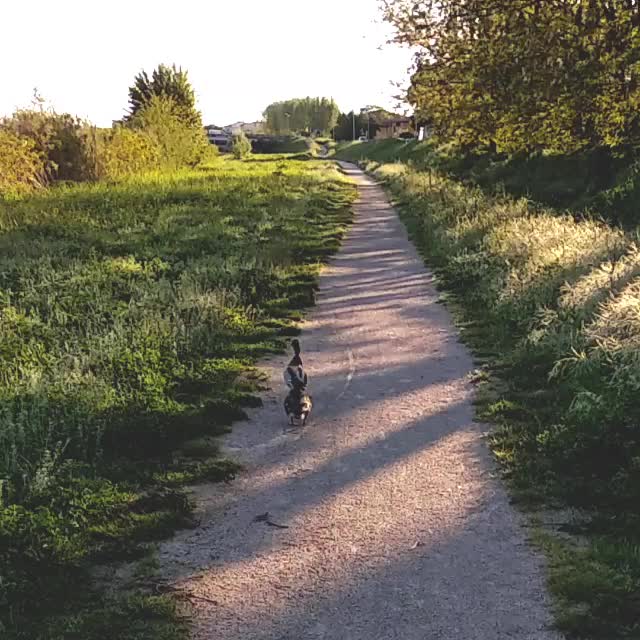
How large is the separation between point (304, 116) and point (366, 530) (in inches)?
6105

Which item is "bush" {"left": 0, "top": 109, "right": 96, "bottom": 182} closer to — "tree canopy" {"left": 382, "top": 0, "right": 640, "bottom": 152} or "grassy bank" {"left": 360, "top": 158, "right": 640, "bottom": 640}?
"tree canopy" {"left": 382, "top": 0, "right": 640, "bottom": 152}

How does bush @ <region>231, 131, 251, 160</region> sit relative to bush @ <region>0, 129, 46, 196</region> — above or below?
above

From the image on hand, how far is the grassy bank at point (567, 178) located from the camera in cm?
1655

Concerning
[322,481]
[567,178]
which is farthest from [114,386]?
[567,178]

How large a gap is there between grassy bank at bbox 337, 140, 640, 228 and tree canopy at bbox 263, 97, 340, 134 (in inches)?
4661

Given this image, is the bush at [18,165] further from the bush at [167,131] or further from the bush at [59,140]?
the bush at [167,131]

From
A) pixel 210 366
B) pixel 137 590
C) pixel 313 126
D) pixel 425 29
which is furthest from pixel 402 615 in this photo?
pixel 313 126

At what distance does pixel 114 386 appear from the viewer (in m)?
6.93

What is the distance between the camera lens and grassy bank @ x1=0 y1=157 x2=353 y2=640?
13.2 ft

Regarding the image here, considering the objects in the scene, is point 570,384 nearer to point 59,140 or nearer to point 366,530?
point 366,530

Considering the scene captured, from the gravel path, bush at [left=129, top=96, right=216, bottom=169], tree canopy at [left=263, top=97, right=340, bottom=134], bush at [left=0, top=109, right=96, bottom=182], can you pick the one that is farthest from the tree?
tree canopy at [left=263, top=97, right=340, bottom=134]

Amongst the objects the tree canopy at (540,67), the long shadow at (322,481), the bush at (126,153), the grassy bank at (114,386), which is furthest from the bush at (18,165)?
the long shadow at (322,481)

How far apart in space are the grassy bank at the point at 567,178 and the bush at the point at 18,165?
55.7 ft

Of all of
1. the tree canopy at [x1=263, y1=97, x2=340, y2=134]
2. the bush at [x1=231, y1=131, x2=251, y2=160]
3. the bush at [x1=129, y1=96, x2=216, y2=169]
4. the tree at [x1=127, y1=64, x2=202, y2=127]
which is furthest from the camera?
the tree canopy at [x1=263, y1=97, x2=340, y2=134]
